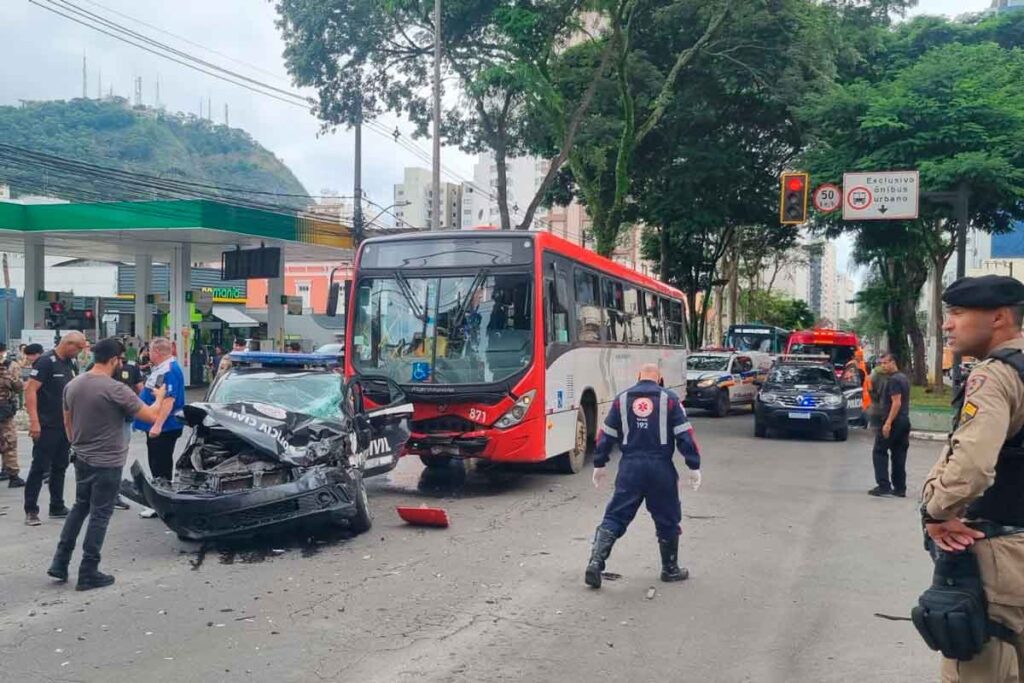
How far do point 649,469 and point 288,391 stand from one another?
412 centimetres

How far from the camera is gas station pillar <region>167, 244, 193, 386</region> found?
89.3 feet

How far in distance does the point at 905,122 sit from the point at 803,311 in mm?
63861

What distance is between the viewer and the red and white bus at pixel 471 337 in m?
10.9

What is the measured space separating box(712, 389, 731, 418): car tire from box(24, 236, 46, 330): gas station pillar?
2065cm

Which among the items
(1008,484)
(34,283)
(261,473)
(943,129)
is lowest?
(261,473)

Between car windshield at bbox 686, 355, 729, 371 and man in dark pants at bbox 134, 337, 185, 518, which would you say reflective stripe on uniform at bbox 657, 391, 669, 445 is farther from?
car windshield at bbox 686, 355, 729, 371

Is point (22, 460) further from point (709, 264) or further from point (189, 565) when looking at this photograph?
point (709, 264)

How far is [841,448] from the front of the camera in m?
16.9

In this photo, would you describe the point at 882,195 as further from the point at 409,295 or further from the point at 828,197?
the point at 409,295

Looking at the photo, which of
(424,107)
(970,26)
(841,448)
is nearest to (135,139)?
(424,107)

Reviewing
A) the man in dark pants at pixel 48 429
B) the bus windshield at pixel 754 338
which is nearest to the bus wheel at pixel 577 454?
the man in dark pants at pixel 48 429

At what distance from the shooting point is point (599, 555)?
6.89 m

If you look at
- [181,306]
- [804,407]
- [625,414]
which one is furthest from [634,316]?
[181,306]

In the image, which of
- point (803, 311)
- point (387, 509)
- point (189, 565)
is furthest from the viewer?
point (803, 311)
